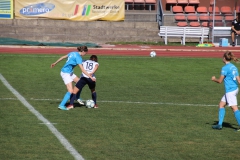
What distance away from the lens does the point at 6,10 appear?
1497 inches

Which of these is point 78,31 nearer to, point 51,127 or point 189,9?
point 189,9

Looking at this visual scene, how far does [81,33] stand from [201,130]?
1009 inches

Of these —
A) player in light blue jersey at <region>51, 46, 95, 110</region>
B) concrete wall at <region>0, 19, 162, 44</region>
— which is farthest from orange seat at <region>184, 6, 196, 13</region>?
player in light blue jersey at <region>51, 46, 95, 110</region>

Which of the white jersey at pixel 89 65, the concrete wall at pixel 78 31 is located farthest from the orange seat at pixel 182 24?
the white jersey at pixel 89 65

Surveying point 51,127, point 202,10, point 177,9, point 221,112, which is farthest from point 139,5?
point 51,127

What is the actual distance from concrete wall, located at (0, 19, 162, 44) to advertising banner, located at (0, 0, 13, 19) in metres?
0.30

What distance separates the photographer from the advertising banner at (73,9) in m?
38.5

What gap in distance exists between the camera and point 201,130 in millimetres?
12828

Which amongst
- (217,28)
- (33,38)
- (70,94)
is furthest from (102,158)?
(217,28)

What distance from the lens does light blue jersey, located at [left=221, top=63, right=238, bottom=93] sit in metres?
12.5

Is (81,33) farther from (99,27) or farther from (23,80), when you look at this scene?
(23,80)

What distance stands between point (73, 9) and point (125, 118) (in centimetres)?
2549

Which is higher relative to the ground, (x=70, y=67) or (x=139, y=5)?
(x=70, y=67)

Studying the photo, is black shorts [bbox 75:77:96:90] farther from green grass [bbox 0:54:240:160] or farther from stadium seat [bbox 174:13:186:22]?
stadium seat [bbox 174:13:186:22]
